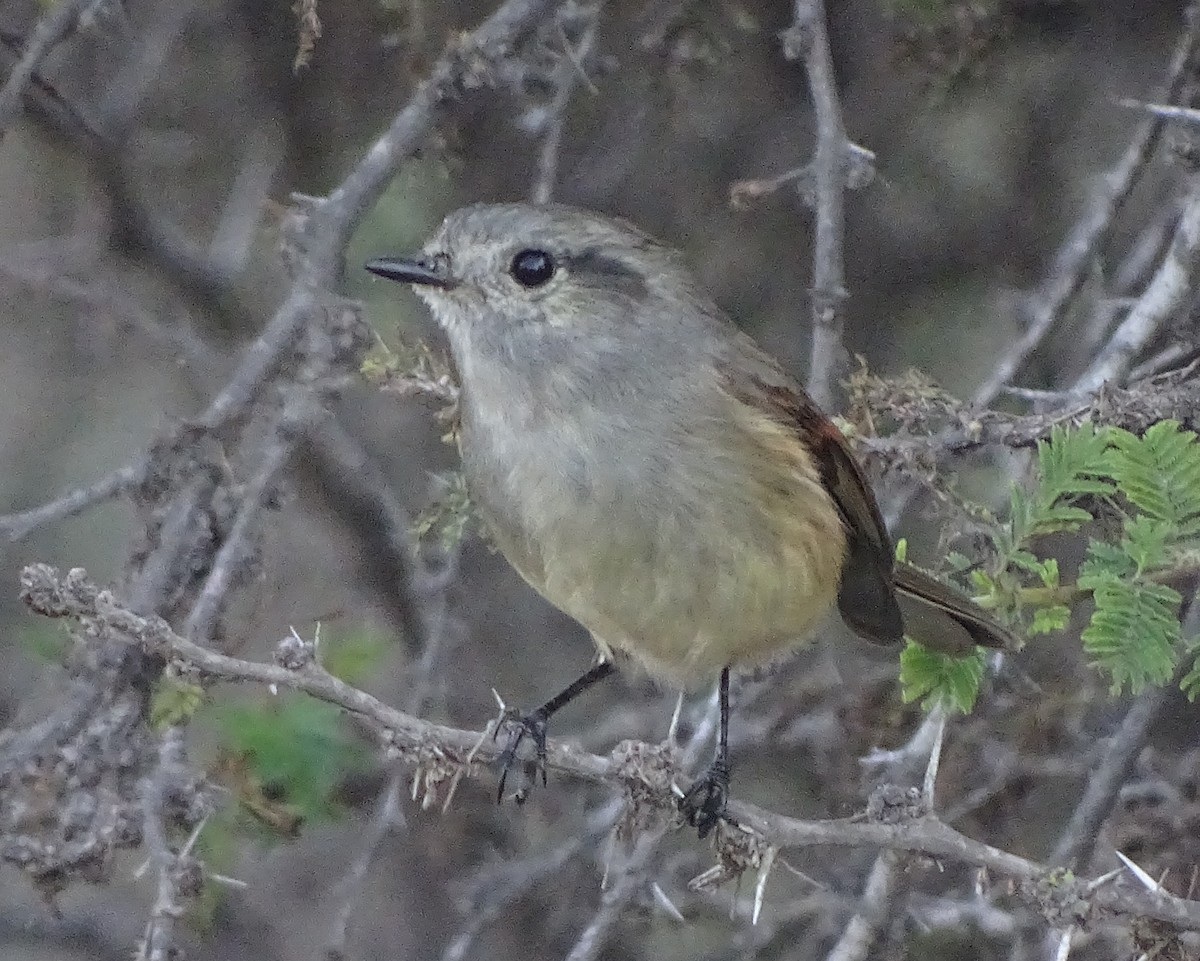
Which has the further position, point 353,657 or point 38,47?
point 353,657

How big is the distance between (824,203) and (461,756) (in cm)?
164

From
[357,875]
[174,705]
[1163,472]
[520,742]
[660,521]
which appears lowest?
[357,875]

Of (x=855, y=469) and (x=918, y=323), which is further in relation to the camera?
(x=918, y=323)

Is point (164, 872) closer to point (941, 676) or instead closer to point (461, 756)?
point (461, 756)

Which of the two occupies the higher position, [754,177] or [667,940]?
[754,177]

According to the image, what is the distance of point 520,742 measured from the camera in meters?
3.77

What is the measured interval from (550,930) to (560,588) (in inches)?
97.3

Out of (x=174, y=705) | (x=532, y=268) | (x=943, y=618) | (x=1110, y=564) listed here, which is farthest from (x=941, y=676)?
(x=174, y=705)

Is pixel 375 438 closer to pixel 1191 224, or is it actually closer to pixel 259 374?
pixel 259 374

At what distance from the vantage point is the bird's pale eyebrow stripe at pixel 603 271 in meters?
3.45

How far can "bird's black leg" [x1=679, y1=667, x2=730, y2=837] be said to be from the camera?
143 inches

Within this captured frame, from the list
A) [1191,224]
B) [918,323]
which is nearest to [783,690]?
[918,323]

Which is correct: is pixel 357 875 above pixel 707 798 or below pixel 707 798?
below

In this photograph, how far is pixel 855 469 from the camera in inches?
136
